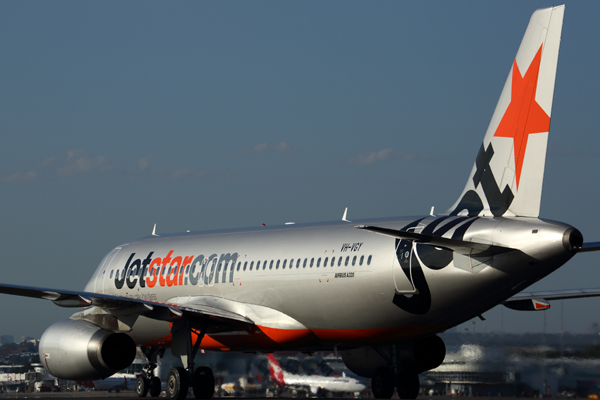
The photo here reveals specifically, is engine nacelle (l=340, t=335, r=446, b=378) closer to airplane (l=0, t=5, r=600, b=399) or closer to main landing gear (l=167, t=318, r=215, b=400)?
airplane (l=0, t=5, r=600, b=399)

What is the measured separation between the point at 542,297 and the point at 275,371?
8834 mm

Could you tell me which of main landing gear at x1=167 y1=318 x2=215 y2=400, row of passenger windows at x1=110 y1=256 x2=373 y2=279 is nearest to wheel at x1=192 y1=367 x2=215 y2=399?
main landing gear at x1=167 y1=318 x2=215 y2=400

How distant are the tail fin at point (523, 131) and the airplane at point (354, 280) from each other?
23 millimetres

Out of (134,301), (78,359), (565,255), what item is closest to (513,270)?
(565,255)

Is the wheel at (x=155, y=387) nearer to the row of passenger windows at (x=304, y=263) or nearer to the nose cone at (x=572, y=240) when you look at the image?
the row of passenger windows at (x=304, y=263)

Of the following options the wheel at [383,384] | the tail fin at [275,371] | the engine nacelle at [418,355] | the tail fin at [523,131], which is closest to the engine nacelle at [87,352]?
the tail fin at [275,371]

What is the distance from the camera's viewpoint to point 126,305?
2256 cm

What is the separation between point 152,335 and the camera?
84.9ft

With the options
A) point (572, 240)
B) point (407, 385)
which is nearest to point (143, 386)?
point (407, 385)

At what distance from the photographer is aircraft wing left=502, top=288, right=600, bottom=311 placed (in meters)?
23.9

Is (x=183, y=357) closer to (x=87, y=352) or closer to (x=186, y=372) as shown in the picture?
(x=186, y=372)

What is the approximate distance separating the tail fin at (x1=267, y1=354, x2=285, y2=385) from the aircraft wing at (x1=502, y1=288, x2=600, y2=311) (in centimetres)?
771

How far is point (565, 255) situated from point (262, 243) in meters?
9.49

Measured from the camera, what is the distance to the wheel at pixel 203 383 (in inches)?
937
